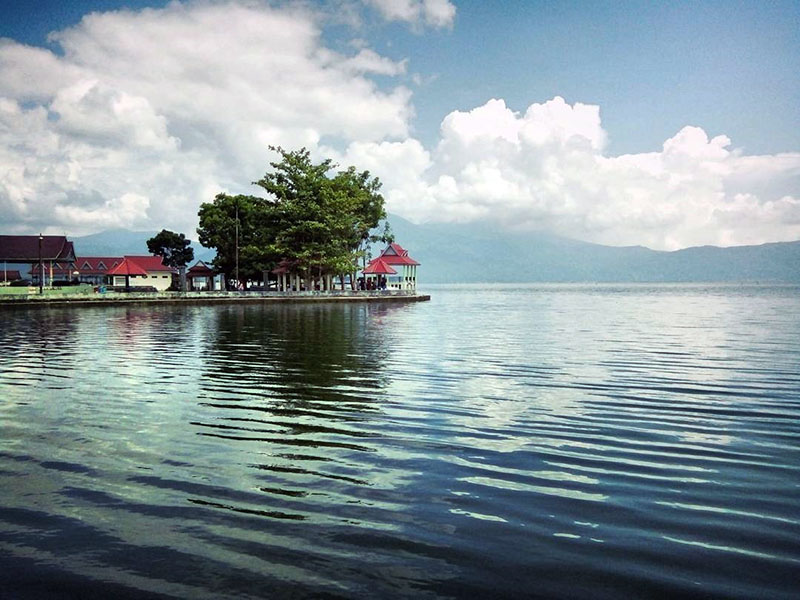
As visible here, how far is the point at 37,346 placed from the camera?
853 inches

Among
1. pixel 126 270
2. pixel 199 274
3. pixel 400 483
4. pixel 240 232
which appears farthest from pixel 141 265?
pixel 400 483

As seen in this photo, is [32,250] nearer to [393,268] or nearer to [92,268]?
[393,268]

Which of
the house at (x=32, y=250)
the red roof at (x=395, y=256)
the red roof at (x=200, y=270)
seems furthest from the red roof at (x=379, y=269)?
the house at (x=32, y=250)

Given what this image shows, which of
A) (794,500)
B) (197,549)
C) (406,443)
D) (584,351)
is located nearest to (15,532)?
(197,549)

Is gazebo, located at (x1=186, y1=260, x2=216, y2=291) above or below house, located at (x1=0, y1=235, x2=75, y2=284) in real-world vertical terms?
below

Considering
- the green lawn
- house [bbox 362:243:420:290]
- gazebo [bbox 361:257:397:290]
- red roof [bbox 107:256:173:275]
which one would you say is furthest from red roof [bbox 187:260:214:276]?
house [bbox 362:243:420:290]

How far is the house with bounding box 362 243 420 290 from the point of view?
246 feet

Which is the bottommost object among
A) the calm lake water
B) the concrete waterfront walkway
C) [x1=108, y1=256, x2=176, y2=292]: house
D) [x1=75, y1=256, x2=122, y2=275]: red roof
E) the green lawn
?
the calm lake water

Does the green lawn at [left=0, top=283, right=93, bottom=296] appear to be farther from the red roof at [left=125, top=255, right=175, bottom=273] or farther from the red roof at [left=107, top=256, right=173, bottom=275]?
the red roof at [left=125, top=255, right=175, bottom=273]

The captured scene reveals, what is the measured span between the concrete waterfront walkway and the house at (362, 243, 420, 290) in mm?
6200

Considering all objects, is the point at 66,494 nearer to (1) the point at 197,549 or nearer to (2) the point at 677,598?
(1) the point at 197,549

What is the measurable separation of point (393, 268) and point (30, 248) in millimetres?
43690

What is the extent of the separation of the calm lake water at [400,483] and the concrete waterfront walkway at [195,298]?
44511mm

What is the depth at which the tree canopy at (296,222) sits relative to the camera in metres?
62.4
